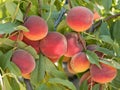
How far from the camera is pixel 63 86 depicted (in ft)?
2.96

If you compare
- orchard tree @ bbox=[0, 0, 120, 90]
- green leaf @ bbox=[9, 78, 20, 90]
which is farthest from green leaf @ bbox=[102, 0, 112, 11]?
green leaf @ bbox=[9, 78, 20, 90]

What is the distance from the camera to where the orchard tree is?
2.61 ft

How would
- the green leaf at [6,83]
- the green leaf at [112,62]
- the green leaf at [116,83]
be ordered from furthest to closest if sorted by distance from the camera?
the green leaf at [116,83] → the green leaf at [112,62] → the green leaf at [6,83]

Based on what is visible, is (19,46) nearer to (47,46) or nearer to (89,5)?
(47,46)

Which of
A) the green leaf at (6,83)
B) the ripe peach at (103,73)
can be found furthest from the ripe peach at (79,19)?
the green leaf at (6,83)

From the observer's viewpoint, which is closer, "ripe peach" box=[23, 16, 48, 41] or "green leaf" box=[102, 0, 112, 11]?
"ripe peach" box=[23, 16, 48, 41]

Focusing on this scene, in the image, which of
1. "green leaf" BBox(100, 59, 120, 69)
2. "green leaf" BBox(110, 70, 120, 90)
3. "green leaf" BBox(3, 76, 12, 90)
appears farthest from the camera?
"green leaf" BBox(110, 70, 120, 90)

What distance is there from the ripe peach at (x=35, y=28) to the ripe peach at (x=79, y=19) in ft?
0.22

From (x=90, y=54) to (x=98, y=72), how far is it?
0.05 meters

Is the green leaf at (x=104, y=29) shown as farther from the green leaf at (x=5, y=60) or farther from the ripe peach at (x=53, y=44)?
the green leaf at (x=5, y=60)

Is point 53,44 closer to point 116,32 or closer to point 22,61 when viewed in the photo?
point 22,61

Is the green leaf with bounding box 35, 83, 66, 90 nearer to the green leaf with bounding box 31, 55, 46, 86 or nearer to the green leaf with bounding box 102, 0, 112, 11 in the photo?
the green leaf with bounding box 31, 55, 46, 86

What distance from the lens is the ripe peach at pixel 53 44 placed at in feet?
2.76

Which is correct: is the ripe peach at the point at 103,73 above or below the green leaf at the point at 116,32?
below
